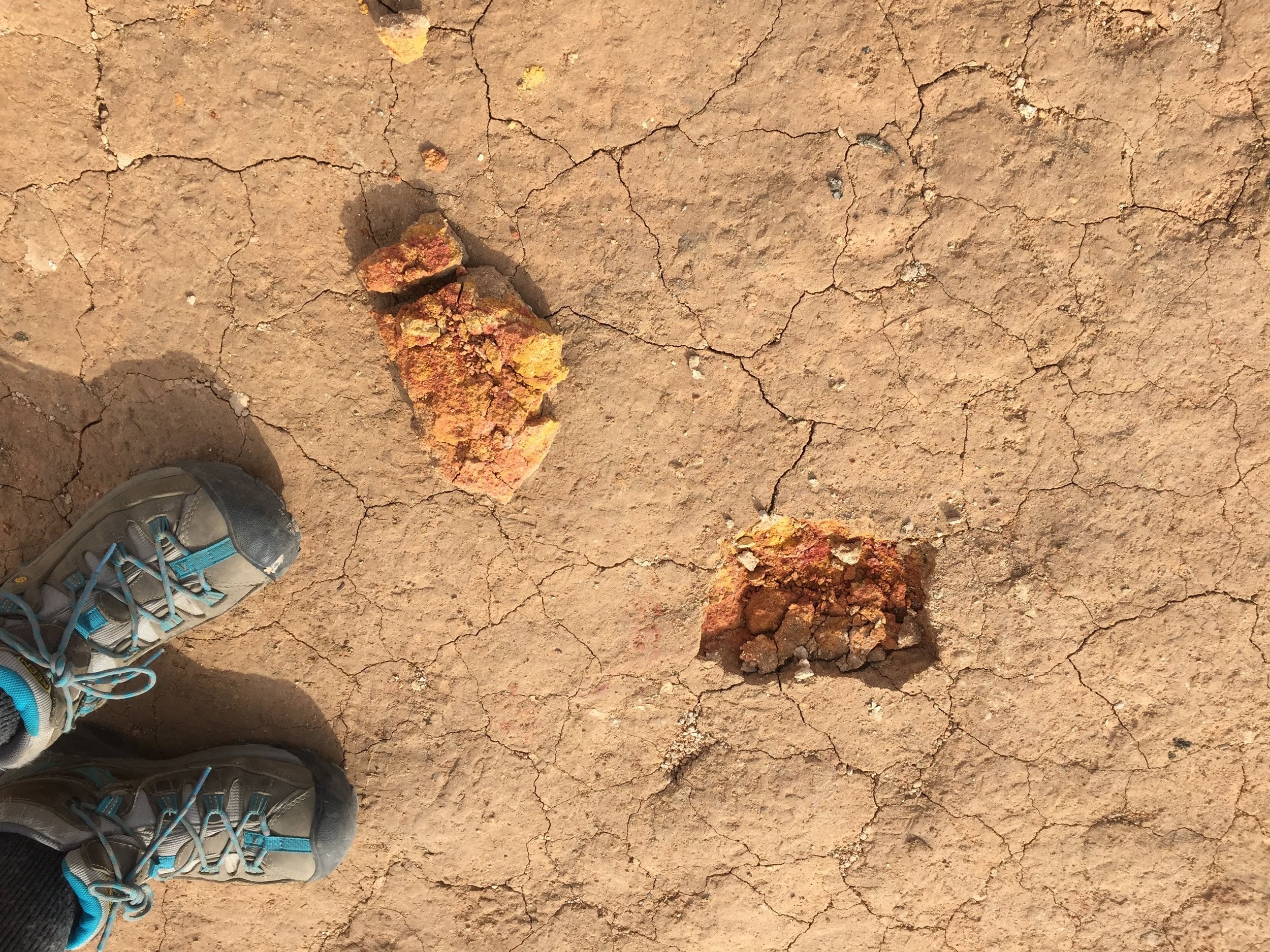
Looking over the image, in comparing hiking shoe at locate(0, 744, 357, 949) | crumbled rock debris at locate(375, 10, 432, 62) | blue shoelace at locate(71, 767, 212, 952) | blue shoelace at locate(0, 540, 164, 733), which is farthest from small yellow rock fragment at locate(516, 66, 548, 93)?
blue shoelace at locate(71, 767, 212, 952)

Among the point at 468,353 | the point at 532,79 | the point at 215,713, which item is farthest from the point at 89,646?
the point at 532,79

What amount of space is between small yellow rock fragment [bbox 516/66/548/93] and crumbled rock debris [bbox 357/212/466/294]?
50cm

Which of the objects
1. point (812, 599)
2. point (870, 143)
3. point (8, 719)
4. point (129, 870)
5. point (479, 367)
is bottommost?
point (129, 870)

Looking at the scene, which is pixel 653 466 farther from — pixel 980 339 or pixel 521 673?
pixel 980 339

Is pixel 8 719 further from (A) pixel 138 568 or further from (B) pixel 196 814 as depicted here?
(B) pixel 196 814

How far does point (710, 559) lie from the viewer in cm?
252

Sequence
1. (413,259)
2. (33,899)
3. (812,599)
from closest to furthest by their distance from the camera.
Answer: (33,899) → (413,259) → (812,599)

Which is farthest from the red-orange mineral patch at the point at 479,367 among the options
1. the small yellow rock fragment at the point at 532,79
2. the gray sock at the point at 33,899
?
the gray sock at the point at 33,899

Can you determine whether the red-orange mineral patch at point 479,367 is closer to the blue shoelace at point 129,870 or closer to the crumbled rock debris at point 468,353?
the crumbled rock debris at point 468,353

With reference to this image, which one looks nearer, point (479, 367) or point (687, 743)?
point (479, 367)

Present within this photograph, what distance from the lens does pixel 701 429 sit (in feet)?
8.09

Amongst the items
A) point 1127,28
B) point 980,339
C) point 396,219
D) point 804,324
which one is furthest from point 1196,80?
point 396,219

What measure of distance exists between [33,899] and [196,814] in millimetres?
436

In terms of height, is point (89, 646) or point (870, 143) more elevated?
point (870, 143)
